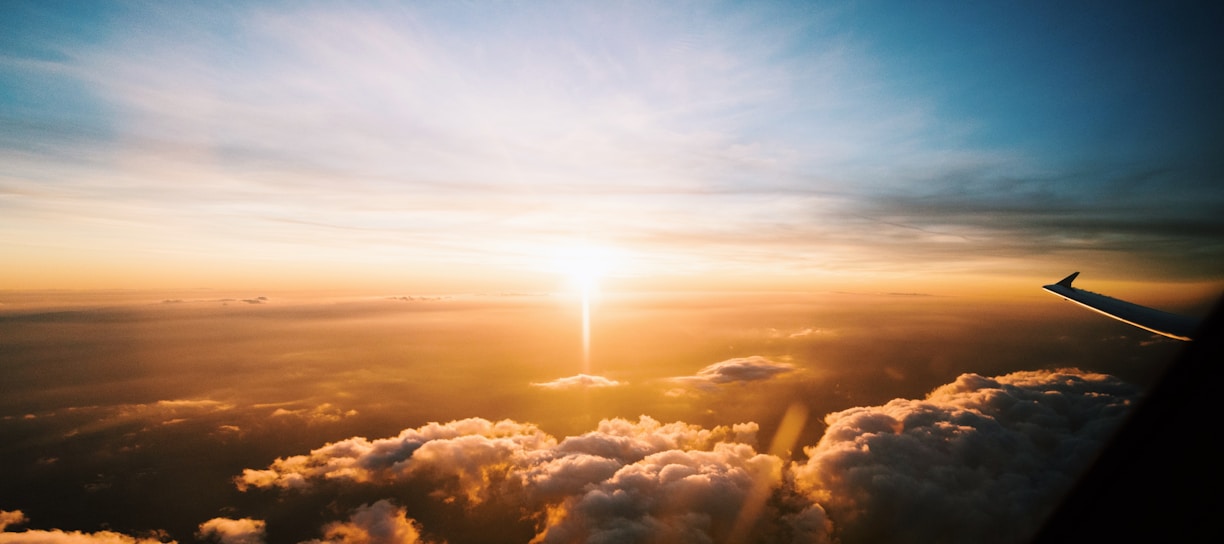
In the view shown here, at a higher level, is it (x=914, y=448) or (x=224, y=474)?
(x=914, y=448)

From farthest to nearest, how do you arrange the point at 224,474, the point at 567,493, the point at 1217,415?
the point at 224,474 → the point at 567,493 → the point at 1217,415

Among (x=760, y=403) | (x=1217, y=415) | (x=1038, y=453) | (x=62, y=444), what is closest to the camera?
(x=1217, y=415)

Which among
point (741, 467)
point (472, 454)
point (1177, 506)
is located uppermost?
point (1177, 506)

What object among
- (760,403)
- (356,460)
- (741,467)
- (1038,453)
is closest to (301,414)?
(356,460)

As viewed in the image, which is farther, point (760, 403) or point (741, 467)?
point (760, 403)

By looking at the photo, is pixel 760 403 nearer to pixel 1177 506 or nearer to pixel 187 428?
pixel 1177 506

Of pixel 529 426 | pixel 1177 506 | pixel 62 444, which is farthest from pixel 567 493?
pixel 62 444

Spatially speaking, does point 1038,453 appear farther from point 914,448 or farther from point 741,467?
point 741,467
